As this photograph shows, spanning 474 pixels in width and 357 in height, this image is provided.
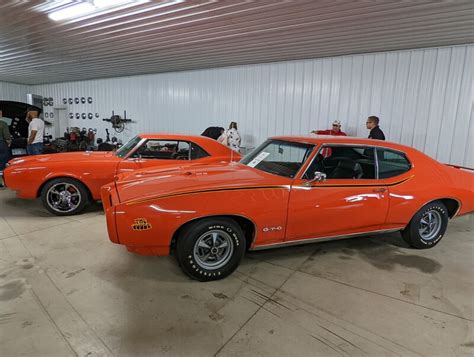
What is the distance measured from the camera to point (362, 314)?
250 centimetres

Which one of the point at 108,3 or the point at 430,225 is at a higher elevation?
the point at 108,3

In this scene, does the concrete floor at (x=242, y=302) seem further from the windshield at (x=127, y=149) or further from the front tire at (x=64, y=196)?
the windshield at (x=127, y=149)

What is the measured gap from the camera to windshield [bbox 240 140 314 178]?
3297 mm

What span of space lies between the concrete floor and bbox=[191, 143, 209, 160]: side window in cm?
209

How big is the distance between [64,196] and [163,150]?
68.8 inches

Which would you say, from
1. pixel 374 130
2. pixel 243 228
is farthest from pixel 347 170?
pixel 374 130

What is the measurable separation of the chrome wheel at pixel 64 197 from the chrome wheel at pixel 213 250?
297 centimetres

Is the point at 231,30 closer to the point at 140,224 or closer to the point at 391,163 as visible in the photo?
the point at 391,163

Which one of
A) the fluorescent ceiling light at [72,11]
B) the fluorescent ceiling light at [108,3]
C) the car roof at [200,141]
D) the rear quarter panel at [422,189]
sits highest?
the fluorescent ceiling light at [108,3]

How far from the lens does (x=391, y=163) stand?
3602mm

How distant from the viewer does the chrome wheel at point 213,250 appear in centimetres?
285

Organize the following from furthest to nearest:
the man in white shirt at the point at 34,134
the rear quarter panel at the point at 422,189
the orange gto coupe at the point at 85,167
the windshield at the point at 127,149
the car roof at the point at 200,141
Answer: the man in white shirt at the point at 34,134 → the car roof at the point at 200,141 → the windshield at the point at 127,149 → the orange gto coupe at the point at 85,167 → the rear quarter panel at the point at 422,189

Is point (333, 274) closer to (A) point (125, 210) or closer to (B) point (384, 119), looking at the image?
(A) point (125, 210)

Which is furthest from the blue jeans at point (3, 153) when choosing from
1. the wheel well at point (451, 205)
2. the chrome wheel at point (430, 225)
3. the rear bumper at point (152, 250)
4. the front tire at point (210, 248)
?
the wheel well at point (451, 205)
